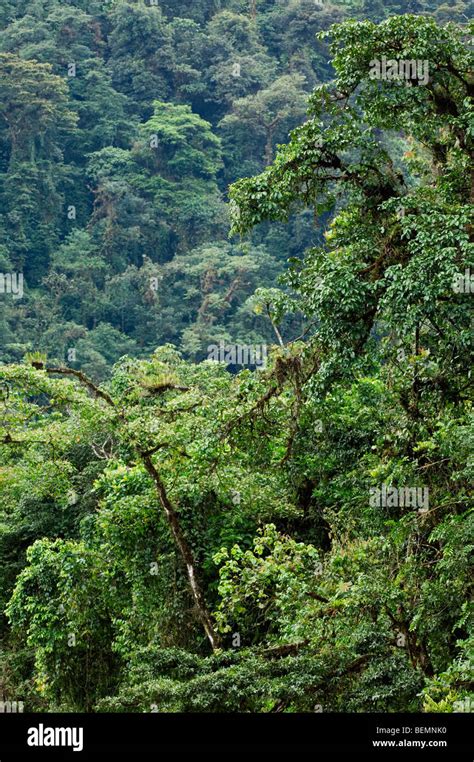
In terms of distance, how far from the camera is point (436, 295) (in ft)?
30.2

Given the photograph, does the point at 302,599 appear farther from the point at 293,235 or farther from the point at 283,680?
the point at 293,235

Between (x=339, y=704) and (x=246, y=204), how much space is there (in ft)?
15.4
